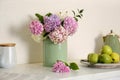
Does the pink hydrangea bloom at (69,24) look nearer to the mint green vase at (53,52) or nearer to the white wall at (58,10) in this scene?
the mint green vase at (53,52)

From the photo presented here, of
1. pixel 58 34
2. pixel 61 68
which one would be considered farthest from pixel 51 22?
pixel 61 68

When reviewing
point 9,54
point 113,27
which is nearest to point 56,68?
point 9,54

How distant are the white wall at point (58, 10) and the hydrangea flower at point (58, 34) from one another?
271 mm

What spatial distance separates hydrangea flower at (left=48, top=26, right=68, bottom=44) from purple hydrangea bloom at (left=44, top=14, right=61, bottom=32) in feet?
0.08

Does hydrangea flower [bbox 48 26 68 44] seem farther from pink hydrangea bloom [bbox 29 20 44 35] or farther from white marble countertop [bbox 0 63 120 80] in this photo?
white marble countertop [bbox 0 63 120 80]

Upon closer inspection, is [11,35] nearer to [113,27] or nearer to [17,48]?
[17,48]

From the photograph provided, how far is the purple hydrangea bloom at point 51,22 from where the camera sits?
1.26m

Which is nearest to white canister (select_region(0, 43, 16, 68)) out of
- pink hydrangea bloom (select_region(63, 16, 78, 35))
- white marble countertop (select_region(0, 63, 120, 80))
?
white marble countertop (select_region(0, 63, 120, 80))

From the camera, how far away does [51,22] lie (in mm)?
1265

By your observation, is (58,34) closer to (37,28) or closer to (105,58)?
(37,28)

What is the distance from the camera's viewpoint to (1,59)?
4.17 ft

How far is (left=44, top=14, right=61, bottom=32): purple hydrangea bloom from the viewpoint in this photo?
126 cm

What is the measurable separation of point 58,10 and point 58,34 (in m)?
0.40

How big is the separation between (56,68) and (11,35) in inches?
15.9
